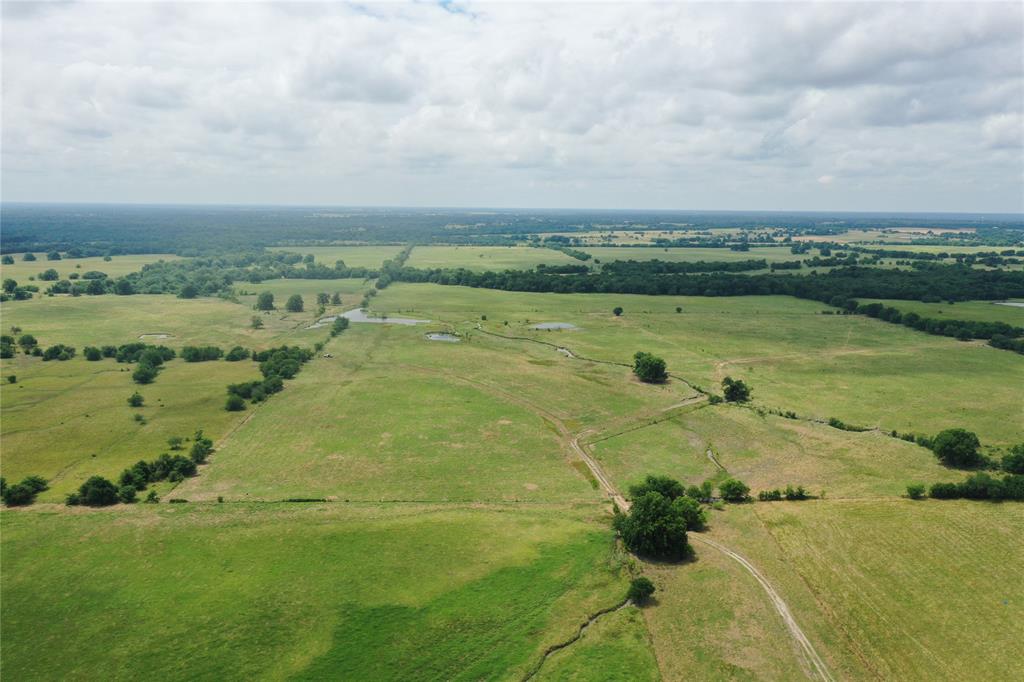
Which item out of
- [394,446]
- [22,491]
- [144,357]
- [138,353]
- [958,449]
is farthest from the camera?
[138,353]

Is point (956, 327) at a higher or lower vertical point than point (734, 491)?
higher

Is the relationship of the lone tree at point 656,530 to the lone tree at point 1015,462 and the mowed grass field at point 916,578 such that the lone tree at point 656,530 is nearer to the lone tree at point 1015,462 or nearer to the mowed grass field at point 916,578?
the mowed grass field at point 916,578

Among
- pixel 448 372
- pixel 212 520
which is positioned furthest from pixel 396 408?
pixel 212 520

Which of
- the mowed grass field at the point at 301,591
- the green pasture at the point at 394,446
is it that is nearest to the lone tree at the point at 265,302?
the green pasture at the point at 394,446

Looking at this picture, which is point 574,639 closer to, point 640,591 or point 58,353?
point 640,591

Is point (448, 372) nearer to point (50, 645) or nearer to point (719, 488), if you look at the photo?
point (719, 488)

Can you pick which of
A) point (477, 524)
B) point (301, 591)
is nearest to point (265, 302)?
point (477, 524)
